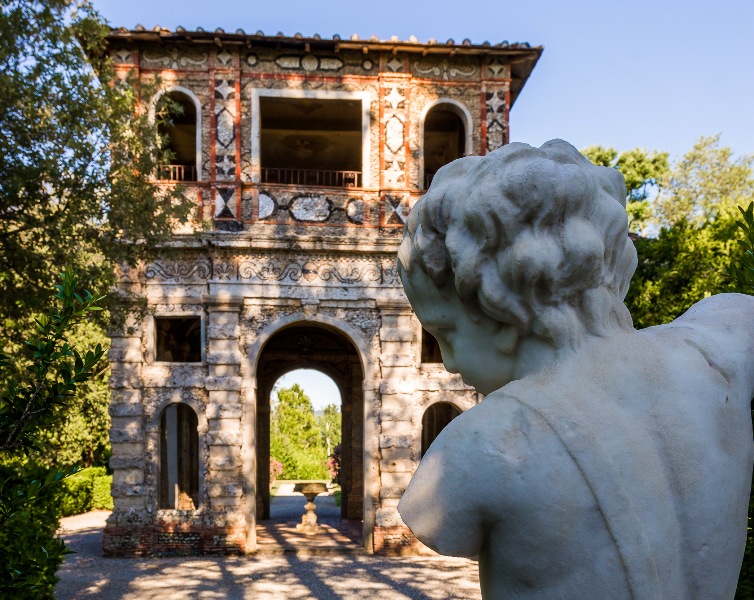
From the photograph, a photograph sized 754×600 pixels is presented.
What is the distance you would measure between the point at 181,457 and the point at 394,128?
9055 millimetres

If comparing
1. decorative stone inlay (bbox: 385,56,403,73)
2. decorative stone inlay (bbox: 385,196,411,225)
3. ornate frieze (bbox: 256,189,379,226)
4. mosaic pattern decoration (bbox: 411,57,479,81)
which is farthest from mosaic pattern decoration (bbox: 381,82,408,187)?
ornate frieze (bbox: 256,189,379,226)

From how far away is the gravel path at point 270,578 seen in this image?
9.40 meters

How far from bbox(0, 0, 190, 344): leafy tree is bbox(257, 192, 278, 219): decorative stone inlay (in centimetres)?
336

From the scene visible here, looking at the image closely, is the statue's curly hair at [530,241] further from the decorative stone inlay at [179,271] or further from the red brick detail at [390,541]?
the red brick detail at [390,541]

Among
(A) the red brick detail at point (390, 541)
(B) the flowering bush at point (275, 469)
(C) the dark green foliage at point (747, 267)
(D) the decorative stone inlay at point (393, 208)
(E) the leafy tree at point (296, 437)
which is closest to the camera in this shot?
(C) the dark green foliage at point (747, 267)

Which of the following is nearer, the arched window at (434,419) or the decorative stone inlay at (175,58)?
the decorative stone inlay at (175,58)

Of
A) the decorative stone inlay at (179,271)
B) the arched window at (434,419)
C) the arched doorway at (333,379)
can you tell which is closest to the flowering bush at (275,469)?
the arched doorway at (333,379)

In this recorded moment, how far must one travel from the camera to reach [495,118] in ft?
40.9

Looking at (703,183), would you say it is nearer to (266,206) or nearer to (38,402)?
(266,206)

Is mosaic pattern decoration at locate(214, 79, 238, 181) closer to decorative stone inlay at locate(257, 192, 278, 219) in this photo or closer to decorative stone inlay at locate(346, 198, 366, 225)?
decorative stone inlay at locate(257, 192, 278, 219)

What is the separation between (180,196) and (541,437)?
920cm

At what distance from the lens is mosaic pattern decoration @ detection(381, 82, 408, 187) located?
12352 millimetres

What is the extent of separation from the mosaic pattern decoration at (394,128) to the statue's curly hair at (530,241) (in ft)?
37.2

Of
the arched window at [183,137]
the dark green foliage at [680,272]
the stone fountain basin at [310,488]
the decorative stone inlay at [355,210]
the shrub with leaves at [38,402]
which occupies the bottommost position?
the stone fountain basin at [310,488]
